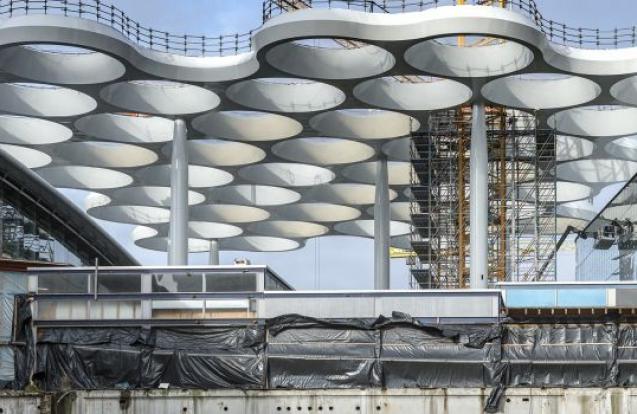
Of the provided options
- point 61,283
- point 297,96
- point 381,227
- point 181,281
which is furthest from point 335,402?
point 381,227

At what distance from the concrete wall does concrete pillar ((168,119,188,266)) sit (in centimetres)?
2313

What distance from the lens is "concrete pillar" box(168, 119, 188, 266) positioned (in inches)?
1955

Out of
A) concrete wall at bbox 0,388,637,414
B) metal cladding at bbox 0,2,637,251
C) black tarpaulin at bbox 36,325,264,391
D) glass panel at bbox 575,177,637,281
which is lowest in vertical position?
concrete wall at bbox 0,388,637,414

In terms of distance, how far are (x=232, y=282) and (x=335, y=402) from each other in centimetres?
944

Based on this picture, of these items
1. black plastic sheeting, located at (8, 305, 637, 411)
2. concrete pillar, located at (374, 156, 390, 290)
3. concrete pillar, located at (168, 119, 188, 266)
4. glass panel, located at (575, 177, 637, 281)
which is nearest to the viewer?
black plastic sheeting, located at (8, 305, 637, 411)

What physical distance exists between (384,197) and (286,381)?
3117cm

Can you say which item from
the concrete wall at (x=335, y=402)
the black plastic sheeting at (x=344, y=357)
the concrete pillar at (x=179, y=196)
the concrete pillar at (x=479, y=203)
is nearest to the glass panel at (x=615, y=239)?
the concrete pillar at (x=479, y=203)

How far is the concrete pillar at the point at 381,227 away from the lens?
58.1 m

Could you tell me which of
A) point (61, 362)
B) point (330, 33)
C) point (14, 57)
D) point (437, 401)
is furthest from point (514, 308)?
point (14, 57)

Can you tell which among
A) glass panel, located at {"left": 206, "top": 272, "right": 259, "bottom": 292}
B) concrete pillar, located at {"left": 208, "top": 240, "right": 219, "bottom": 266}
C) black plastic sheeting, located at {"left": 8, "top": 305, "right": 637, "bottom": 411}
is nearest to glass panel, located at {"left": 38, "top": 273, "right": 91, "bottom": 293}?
glass panel, located at {"left": 206, "top": 272, "right": 259, "bottom": 292}

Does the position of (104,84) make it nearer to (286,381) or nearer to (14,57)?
(14,57)

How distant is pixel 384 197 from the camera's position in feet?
191

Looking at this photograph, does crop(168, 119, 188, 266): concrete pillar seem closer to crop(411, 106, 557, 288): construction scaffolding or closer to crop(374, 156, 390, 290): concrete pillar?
crop(411, 106, 557, 288): construction scaffolding

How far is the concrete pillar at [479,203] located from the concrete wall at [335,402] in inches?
777
